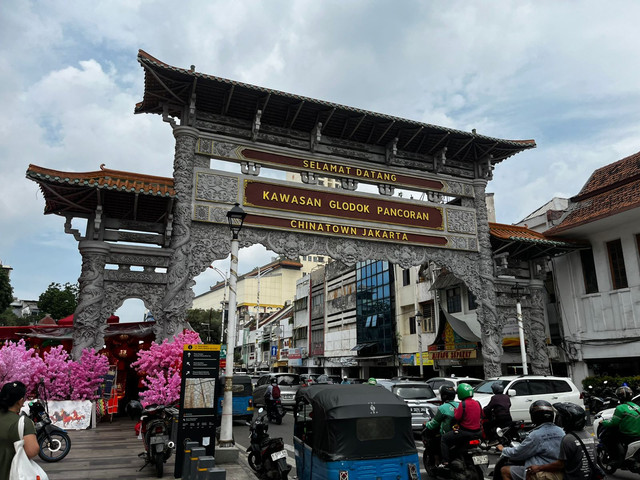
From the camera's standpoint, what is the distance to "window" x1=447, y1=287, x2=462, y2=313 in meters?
28.1

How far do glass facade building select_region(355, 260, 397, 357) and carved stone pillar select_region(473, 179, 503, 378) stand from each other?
55.9 feet

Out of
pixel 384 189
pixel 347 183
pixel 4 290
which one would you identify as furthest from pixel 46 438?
pixel 4 290

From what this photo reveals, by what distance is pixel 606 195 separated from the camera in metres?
20.2

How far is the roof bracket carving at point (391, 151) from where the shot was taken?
17219mm

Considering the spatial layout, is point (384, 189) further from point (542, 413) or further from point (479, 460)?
point (542, 413)

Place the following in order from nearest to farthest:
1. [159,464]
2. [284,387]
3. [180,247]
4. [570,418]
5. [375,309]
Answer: [570,418] < [159,464] < [180,247] < [284,387] < [375,309]

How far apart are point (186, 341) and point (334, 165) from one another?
26.9 feet

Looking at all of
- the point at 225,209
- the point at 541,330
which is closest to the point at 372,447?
the point at 225,209

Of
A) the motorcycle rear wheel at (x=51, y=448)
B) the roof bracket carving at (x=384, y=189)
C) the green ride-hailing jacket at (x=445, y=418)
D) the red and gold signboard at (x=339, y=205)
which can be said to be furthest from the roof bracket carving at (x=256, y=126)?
the green ride-hailing jacket at (x=445, y=418)

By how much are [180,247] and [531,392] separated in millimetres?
11183

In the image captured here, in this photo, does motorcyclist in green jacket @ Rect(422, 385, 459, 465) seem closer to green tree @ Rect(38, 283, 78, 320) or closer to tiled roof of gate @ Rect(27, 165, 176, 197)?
tiled roof of gate @ Rect(27, 165, 176, 197)

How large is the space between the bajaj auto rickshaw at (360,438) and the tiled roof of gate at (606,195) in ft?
51.4

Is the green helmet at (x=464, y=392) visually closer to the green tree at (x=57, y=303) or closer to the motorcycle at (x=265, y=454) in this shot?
the motorcycle at (x=265, y=454)

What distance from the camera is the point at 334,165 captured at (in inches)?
659
